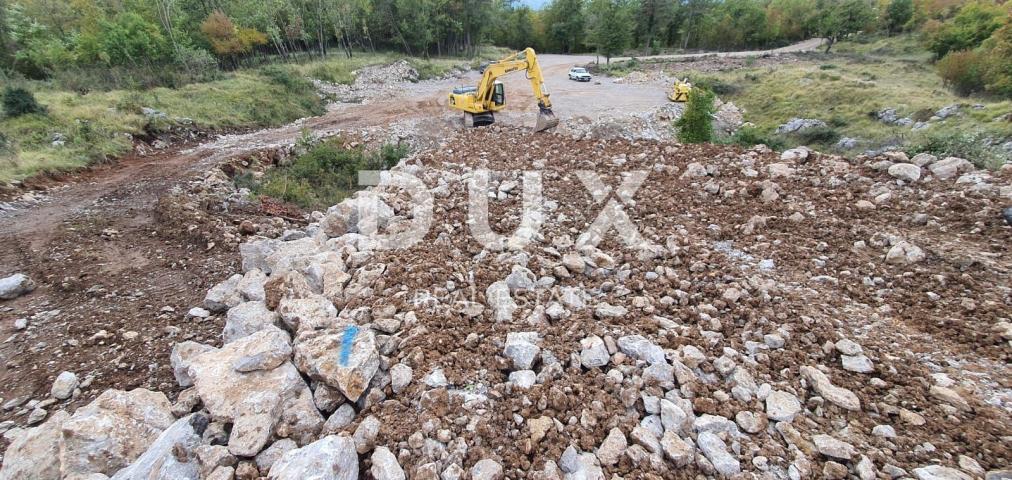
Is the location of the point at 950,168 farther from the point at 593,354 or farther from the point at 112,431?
the point at 112,431

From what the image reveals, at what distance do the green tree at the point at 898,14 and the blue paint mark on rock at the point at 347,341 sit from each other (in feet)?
216

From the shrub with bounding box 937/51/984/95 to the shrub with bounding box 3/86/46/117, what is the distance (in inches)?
1516

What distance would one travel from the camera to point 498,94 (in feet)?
48.7

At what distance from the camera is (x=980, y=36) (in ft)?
101

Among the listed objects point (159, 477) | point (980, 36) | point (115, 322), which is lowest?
point (115, 322)

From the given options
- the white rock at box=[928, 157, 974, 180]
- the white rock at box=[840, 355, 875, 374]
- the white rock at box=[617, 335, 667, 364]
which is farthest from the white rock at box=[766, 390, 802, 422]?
the white rock at box=[928, 157, 974, 180]

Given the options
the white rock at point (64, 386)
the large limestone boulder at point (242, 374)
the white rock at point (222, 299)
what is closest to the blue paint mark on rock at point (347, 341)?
the large limestone boulder at point (242, 374)

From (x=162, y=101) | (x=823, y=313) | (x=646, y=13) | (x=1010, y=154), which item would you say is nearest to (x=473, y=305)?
(x=823, y=313)

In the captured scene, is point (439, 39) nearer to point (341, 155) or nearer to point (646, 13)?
point (646, 13)

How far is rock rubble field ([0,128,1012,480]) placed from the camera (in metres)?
2.83

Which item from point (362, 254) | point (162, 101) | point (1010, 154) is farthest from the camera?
point (162, 101)

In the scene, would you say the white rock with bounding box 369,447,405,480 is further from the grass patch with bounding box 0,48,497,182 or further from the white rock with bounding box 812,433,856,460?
the grass patch with bounding box 0,48,497,182

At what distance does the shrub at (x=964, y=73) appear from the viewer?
838 inches

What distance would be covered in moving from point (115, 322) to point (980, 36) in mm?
50072
